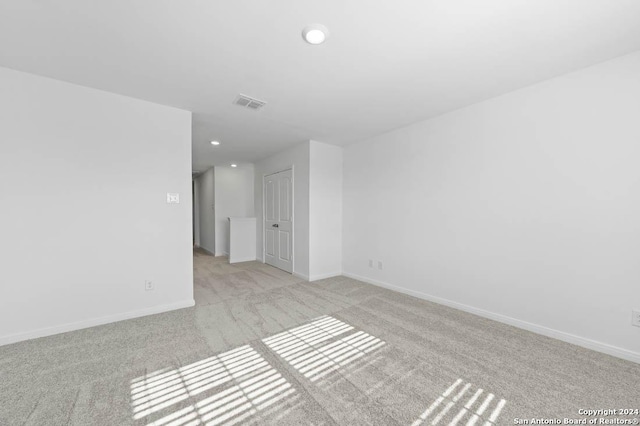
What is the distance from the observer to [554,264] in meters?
2.32

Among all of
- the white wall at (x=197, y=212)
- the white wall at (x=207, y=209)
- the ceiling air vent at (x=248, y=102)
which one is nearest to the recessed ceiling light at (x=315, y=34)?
the ceiling air vent at (x=248, y=102)

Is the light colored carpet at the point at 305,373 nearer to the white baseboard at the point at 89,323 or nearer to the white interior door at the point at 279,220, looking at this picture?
the white baseboard at the point at 89,323

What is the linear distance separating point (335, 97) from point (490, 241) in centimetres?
235

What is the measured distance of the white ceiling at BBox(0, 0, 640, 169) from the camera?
154 cm

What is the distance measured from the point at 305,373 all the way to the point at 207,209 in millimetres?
6540

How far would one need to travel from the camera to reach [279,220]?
17.0 feet

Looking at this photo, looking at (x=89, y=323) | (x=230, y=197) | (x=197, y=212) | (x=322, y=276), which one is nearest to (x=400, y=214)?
(x=322, y=276)

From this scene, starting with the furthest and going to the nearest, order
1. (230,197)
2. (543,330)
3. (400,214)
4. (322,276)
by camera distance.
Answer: (230,197), (322,276), (400,214), (543,330)

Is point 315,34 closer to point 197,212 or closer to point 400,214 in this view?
point 400,214

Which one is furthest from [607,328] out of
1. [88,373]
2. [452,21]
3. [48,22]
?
[48,22]

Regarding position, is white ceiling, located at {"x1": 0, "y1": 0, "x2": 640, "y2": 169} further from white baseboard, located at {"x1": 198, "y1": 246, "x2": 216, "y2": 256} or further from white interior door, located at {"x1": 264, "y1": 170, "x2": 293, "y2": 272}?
white baseboard, located at {"x1": 198, "y1": 246, "x2": 216, "y2": 256}

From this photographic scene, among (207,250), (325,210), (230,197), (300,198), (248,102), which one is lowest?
(207,250)

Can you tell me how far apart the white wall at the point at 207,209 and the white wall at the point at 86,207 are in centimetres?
384

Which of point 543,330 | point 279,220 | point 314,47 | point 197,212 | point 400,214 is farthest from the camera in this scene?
point 197,212
